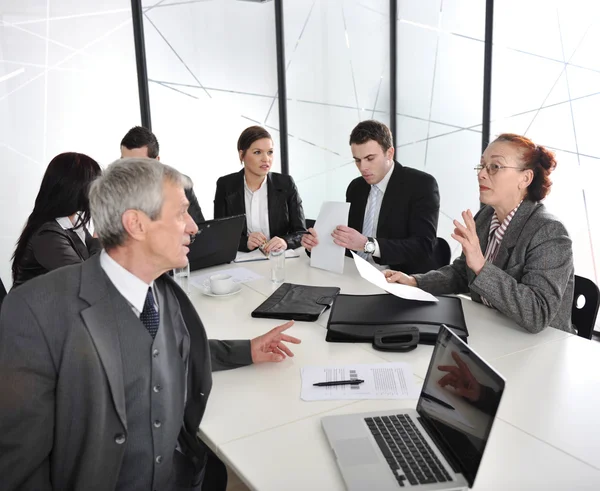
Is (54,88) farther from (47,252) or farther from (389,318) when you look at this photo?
(389,318)

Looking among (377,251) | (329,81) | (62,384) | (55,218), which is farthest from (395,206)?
(329,81)

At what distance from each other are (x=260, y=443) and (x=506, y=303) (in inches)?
42.6

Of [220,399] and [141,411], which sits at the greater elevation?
[141,411]

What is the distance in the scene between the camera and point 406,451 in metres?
1.33

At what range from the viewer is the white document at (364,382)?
64.0 inches

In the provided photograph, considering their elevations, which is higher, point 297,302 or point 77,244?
point 77,244

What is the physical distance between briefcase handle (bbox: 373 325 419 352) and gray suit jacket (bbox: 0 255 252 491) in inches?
36.6

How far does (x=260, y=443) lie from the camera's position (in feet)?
4.65

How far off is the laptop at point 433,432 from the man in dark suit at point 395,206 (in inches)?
62.9

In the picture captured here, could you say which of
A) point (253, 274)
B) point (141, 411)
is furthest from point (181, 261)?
point (253, 274)

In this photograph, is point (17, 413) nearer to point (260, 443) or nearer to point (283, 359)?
point (260, 443)

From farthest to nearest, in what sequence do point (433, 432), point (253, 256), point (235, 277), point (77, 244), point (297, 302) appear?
point (253, 256) < point (235, 277) < point (77, 244) < point (297, 302) < point (433, 432)

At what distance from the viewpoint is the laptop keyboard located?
124cm

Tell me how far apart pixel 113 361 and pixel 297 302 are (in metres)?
1.15
